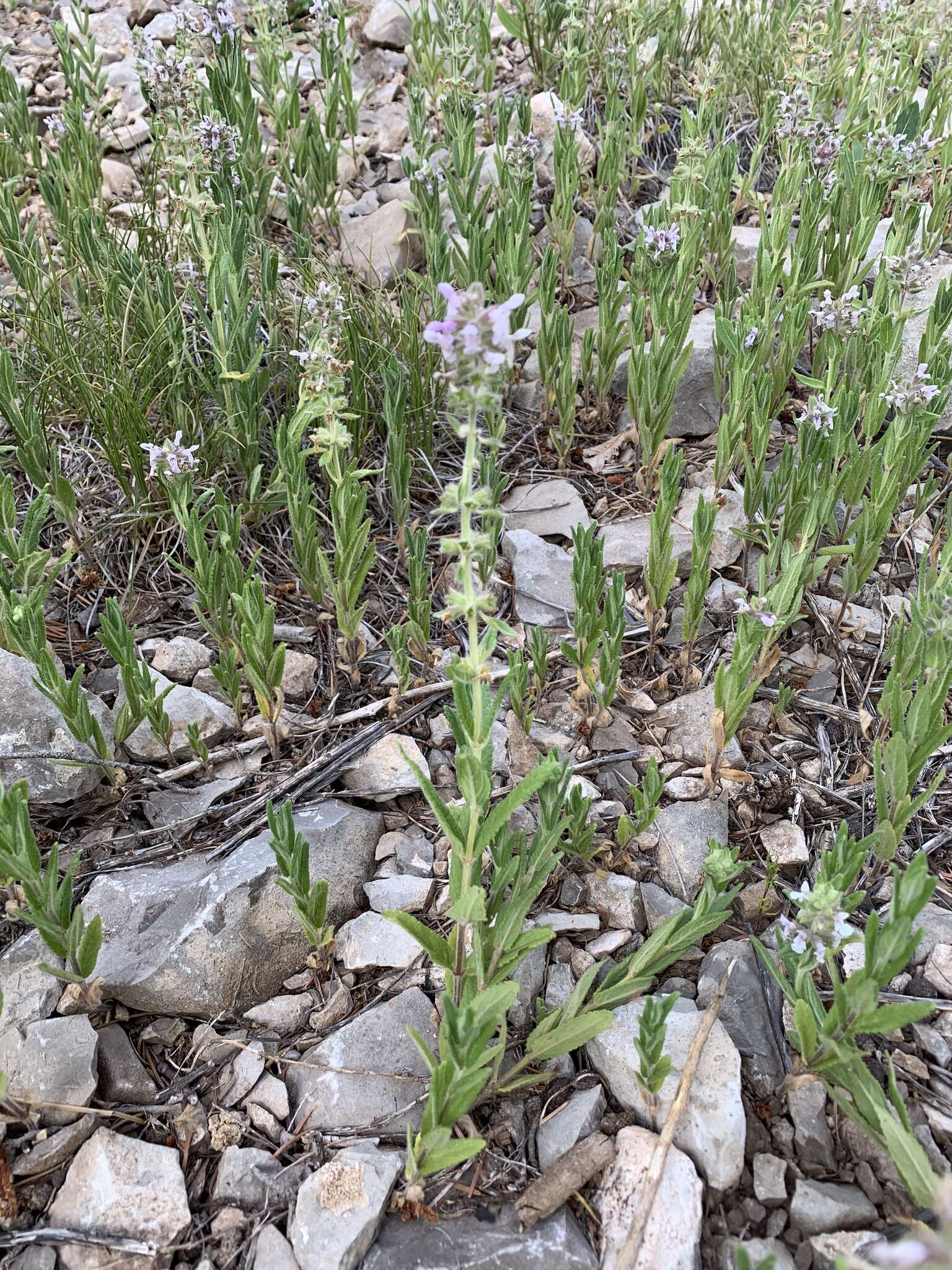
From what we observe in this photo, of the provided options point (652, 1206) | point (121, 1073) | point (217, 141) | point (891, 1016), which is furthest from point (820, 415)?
point (121, 1073)

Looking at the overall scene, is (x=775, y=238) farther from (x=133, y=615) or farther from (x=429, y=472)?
(x=133, y=615)

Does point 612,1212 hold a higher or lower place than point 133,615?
lower

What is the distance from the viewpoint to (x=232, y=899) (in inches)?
102

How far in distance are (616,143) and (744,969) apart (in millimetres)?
4390

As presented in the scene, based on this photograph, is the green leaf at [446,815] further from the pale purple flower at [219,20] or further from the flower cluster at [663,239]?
the pale purple flower at [219,20]

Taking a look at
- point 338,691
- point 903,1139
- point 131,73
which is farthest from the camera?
point 131,73

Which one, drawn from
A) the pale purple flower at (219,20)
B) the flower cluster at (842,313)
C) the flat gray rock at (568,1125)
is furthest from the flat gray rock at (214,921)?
the pale purple flower at (219,20)

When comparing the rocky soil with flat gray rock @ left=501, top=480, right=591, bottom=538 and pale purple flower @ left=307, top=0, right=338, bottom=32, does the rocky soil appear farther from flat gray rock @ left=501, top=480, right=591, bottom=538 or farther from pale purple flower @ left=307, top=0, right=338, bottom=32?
pale purple flower @ left=307, top=0, right=338, bottom=32

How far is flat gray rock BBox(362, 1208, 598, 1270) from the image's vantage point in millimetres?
1968

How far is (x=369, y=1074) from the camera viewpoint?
2.33m

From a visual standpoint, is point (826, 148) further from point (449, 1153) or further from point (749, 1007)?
point (449, 1153)

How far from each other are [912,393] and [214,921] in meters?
2.82

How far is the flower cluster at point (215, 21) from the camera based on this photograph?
4398mm

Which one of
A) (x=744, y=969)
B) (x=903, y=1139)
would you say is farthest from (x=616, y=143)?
(x=903, y=1139)
